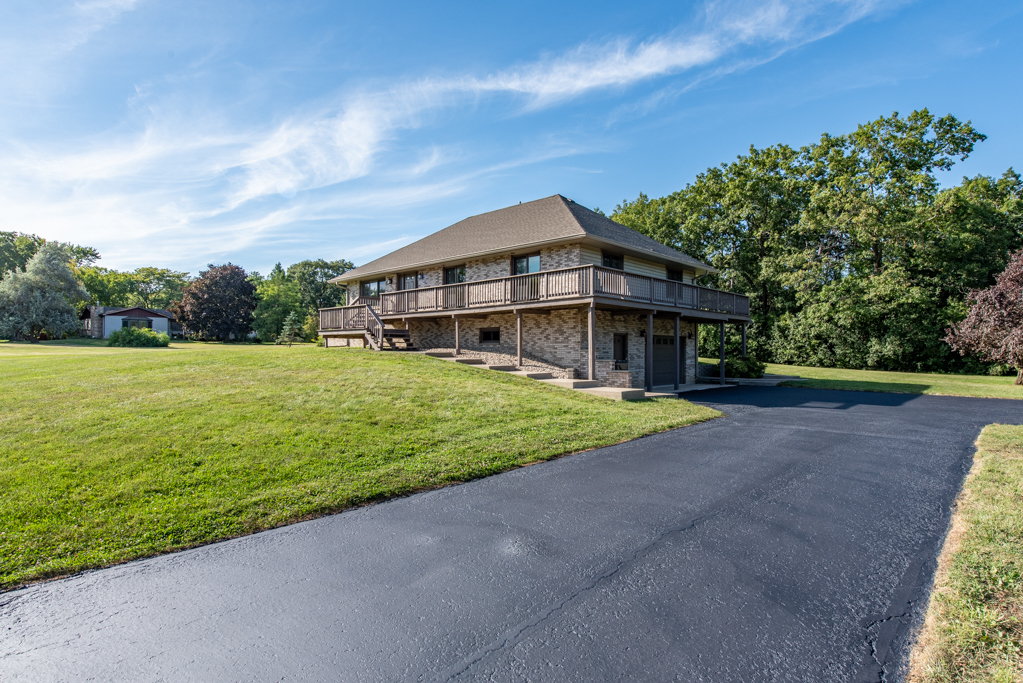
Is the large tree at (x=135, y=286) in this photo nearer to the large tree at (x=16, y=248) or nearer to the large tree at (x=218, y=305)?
the large tree at (x=16, y=248)

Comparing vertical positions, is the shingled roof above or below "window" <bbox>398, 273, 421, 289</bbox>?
above

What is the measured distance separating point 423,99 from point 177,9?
20.1 feet

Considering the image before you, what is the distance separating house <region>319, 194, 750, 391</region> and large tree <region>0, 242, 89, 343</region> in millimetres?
30696

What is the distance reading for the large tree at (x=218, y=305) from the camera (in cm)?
4644

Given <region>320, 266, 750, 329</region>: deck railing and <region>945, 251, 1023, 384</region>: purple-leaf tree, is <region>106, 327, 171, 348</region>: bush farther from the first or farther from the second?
<region>945, 251, 1023, 384</region>: purple-leaf tree

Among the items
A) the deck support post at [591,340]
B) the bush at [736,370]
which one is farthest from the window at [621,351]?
the bush at [736,370]

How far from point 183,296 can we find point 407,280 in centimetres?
3568

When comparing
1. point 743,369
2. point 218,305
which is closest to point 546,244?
point 743,369

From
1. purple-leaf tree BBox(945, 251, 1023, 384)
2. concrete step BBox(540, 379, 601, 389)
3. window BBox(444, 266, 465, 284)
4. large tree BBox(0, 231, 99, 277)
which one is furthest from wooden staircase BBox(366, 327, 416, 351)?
large tree BBox(0, 231, 99, 277)

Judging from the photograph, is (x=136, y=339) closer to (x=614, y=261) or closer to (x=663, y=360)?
(x=614, y=261)

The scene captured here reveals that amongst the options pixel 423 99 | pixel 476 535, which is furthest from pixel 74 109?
pixel 476 535

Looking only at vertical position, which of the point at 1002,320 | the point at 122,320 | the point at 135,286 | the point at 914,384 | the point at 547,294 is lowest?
the point at 914,384

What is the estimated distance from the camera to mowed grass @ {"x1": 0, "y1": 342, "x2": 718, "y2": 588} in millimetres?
4645

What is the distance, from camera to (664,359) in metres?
20.7
